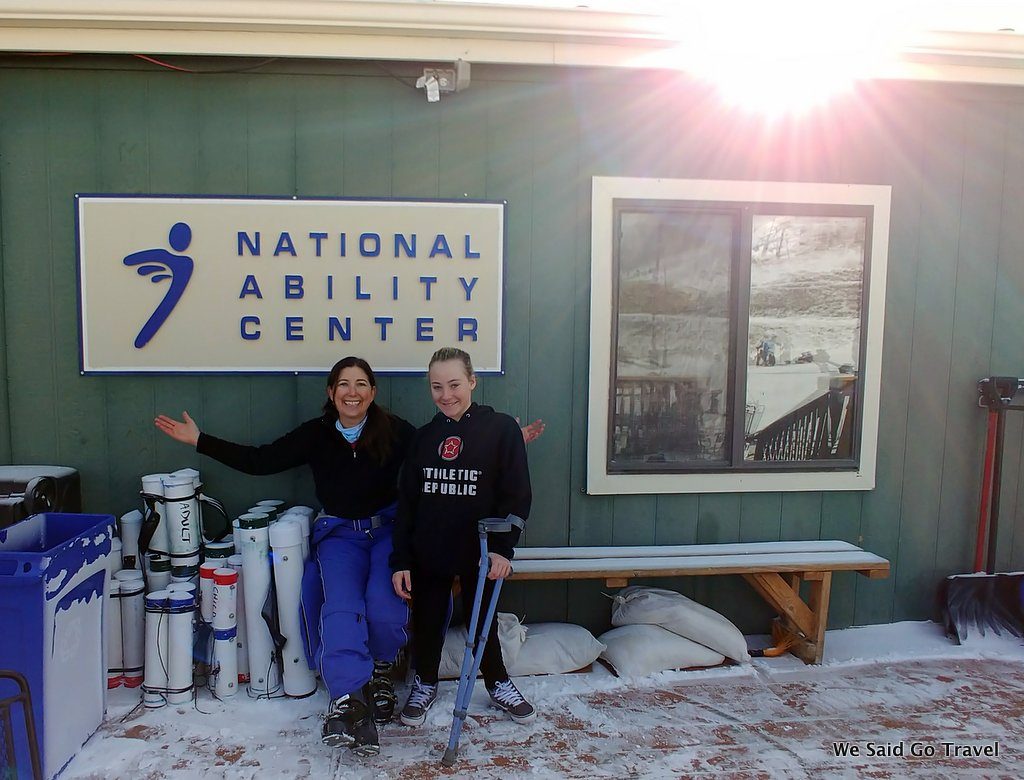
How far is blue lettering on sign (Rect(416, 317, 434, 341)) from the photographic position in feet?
11.2

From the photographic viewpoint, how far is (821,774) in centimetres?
250

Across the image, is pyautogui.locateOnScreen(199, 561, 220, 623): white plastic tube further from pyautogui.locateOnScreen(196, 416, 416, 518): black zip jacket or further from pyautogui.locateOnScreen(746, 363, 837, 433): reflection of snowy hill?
pyautogui.locateOnScreen(746, 363, 837, 433): reflection of snowy hill

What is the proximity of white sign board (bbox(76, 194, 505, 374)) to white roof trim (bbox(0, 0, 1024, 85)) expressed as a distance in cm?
67

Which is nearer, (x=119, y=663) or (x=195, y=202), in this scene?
(x=119, y=663)

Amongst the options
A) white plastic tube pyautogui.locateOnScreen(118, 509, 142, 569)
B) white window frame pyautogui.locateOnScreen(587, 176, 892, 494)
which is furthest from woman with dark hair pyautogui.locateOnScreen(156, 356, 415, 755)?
white window frame pyautogui.locateOnScreen(587, 176, 892, 494)

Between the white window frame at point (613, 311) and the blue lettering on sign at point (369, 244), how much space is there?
3.49 ft

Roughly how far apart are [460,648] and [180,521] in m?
1.38

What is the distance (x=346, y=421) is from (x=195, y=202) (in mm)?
1302

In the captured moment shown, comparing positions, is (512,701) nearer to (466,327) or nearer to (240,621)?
(240,621)

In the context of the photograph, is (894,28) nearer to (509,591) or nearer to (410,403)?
(410,403)

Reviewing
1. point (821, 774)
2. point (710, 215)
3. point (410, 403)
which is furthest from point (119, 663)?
point (710, 215)

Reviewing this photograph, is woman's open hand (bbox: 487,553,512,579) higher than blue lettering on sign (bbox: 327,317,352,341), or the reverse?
blue lettering on sign (bbox: 327,317,352,341)

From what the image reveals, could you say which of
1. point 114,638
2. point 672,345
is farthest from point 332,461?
point 672,345

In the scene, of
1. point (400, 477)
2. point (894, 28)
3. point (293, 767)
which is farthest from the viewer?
point (894, 28)
